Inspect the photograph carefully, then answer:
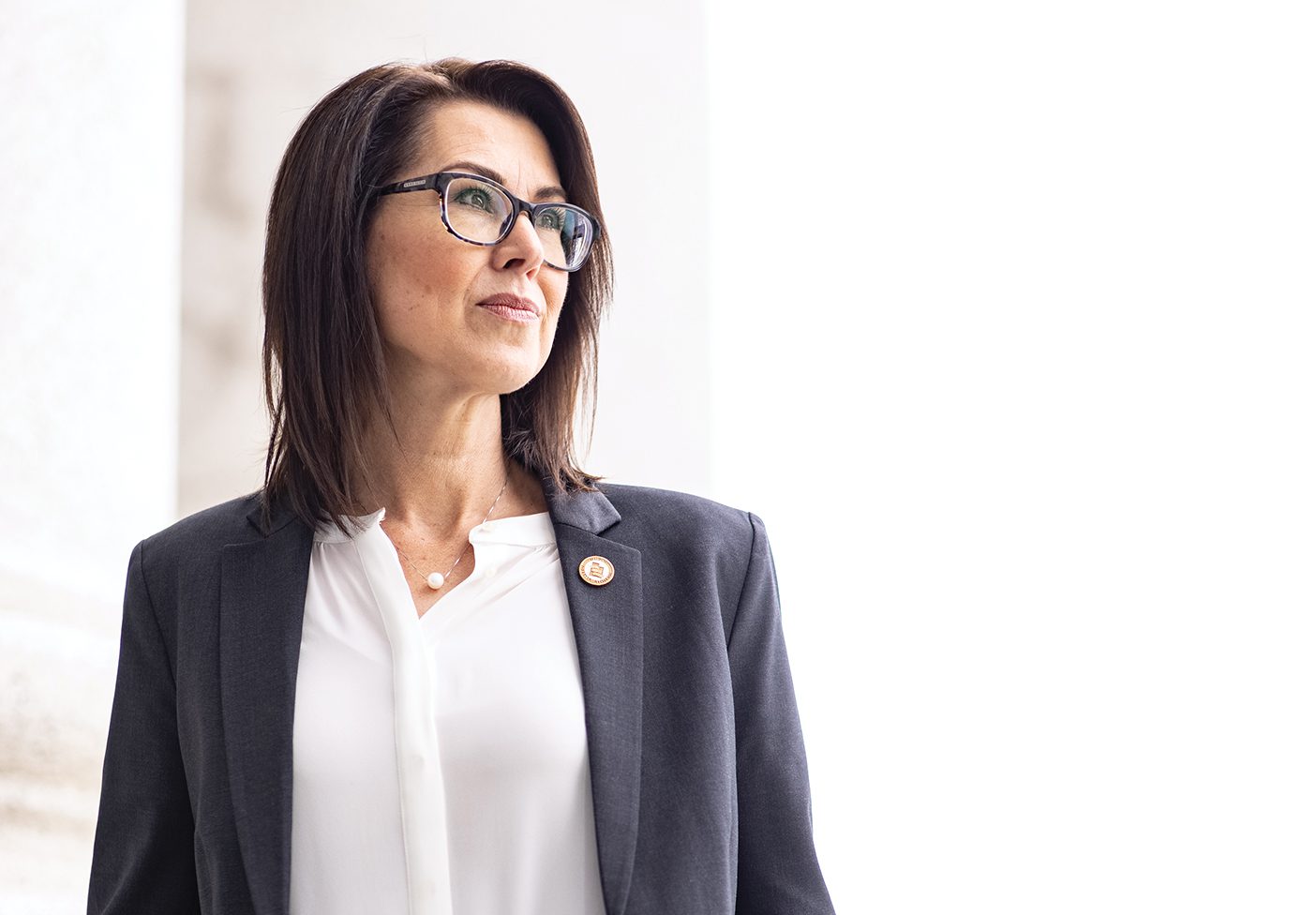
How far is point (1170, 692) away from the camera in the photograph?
2604 mm

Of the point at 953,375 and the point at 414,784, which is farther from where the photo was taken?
the point at 953,375

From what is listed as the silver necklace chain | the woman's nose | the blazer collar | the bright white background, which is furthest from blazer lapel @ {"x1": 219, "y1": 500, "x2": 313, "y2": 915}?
the bright white background

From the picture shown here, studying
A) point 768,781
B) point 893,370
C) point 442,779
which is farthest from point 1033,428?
point 442,779

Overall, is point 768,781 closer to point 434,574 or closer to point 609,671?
point 609,671

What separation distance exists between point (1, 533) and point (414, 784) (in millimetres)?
1144

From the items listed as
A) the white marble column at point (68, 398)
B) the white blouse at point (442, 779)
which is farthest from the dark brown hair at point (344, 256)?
the white marble column at point (68, 398)

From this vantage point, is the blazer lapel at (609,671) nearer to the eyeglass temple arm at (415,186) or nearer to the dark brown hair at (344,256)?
the dark brown hair at (344,256)

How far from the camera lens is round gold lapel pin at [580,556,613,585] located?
1621 millimetres

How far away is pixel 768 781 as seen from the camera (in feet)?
5.27

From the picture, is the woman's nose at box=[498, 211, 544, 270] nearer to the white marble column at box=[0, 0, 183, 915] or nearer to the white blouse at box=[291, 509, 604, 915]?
the white blouse at box=[291, 509, 604, 915]

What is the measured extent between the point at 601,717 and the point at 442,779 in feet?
0.63

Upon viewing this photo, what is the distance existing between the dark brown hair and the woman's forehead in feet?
0.06

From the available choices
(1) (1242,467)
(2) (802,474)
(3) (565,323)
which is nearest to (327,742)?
(3) (565,323)

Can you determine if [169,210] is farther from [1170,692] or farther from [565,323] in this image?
[1170,692]
